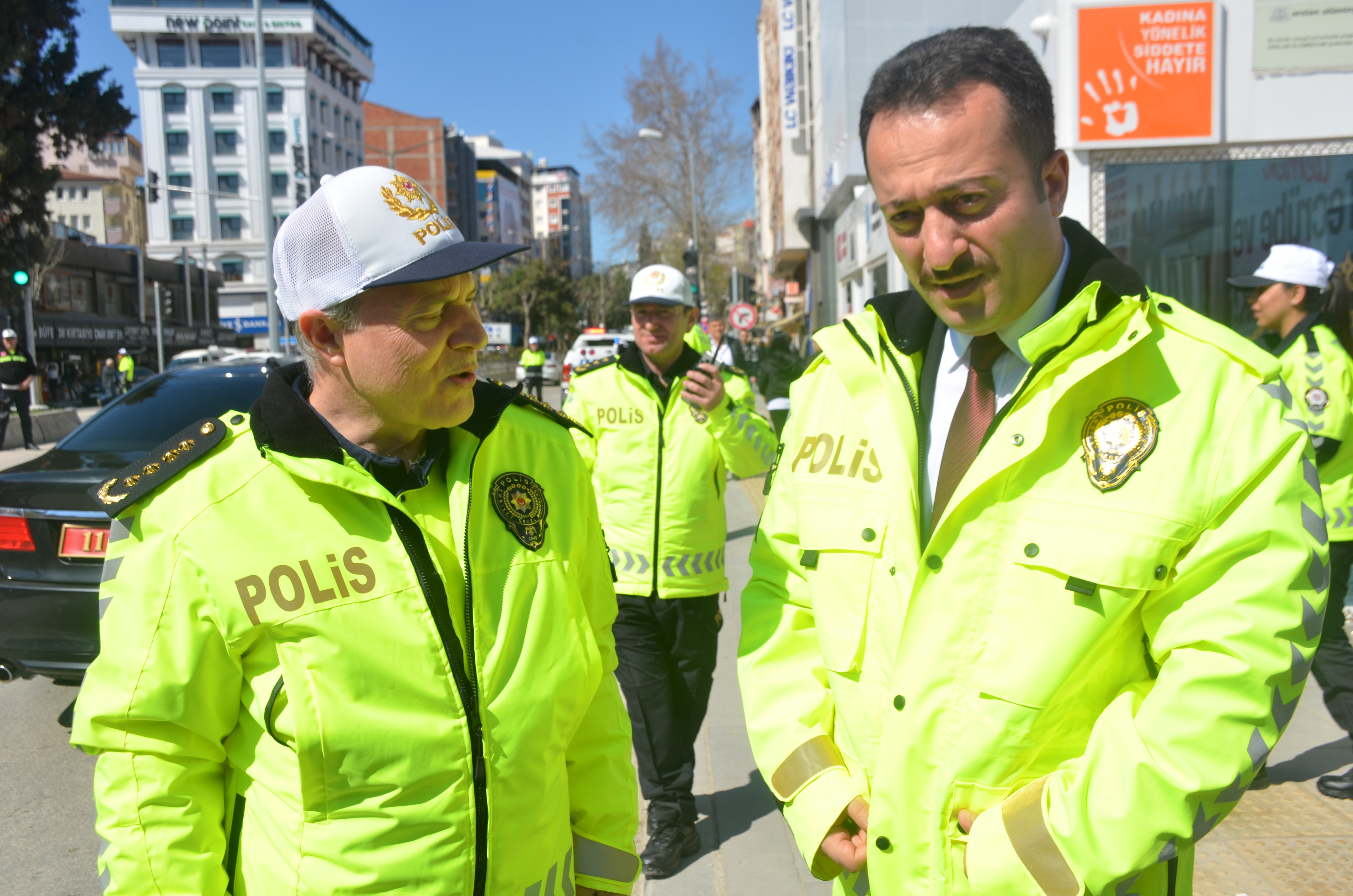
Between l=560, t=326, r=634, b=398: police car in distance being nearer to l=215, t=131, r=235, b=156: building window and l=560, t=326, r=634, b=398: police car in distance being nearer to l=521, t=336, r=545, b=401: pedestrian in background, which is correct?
l=521, t=336, r=545, b=401: pedestrian in background

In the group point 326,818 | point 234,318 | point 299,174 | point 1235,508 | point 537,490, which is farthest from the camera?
point 234,318

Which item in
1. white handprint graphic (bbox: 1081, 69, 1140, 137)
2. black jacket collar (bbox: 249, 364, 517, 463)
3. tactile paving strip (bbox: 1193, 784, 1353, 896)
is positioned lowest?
tactile paving strip (bbox: 1193, 784, 1353, 896)

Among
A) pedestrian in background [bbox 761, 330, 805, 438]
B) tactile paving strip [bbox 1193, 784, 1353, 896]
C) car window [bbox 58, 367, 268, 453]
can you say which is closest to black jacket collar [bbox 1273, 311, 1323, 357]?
tactile paving strip [bbox 1193, 784, 1353, 896]

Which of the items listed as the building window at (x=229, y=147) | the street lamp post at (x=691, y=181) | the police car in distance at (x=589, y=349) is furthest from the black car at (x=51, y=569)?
the building window at (x=229, y=147)

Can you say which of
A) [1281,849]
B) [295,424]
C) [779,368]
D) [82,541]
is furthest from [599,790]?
[779,368]

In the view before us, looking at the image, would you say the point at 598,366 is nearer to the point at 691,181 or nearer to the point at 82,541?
the point at 82,541

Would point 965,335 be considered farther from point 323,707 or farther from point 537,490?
point 323,707

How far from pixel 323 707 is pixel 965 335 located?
1.34m

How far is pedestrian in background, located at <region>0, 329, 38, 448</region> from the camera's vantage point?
1716 cm

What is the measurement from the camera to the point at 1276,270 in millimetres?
4152

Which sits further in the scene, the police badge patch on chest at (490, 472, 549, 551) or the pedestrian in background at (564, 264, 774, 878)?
the pedestrian in background at (564, 264, 774, 878)

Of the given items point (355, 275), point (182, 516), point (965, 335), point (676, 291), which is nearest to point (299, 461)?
point (182, 516)

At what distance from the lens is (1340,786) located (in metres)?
3.90

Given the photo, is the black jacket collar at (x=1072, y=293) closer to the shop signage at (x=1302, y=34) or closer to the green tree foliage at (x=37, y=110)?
the shop signage at (x=1302, y=34)
